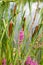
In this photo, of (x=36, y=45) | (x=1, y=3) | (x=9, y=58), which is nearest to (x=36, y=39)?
(x=36, y=45)

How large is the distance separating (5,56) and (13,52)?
0.23ft

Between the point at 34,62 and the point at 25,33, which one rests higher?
the point at 25,33

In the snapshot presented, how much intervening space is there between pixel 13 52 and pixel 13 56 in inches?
0.6

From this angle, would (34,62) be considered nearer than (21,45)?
No

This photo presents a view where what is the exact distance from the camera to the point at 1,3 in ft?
3.13

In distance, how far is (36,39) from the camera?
82 centimetres

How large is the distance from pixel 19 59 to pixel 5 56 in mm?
86

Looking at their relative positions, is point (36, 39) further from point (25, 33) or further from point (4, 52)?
point (4, 52)

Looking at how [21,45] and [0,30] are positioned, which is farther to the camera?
[0,30]

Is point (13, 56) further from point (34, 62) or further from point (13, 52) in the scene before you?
point (34, 62)

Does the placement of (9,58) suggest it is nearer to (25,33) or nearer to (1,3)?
(25,33)

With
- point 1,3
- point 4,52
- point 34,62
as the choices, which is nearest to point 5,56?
point 4,52

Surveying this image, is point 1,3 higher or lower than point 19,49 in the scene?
higher

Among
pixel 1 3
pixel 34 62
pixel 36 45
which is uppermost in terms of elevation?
pixel 1 3
